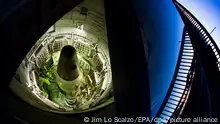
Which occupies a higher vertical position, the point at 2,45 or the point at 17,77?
the point at 2,45

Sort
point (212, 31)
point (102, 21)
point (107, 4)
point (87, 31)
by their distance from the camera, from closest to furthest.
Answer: point (212, 31) → point (107, 4) → point (102, 21) → point (87, 31)

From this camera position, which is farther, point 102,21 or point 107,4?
point 102,21

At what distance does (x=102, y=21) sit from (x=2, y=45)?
A: 2224 millimetres

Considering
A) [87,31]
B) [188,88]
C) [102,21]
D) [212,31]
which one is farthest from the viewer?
[87,31]

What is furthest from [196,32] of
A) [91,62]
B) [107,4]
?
[91,62]

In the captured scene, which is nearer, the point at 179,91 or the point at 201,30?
the point at 179,91

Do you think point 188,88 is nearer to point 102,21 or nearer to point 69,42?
point 102,21

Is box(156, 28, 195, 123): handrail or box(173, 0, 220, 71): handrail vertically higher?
box(173, 0, 220, 71): handrail

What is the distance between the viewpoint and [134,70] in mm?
3346

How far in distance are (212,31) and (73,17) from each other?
9.84ft

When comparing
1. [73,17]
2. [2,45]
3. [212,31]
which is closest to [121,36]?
[212,31]

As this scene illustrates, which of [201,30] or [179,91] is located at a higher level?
[201,30]

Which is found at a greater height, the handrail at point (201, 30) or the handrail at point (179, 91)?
the handrail at point (201, 30)

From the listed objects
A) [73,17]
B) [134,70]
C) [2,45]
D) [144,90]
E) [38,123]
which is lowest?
[38,123]
